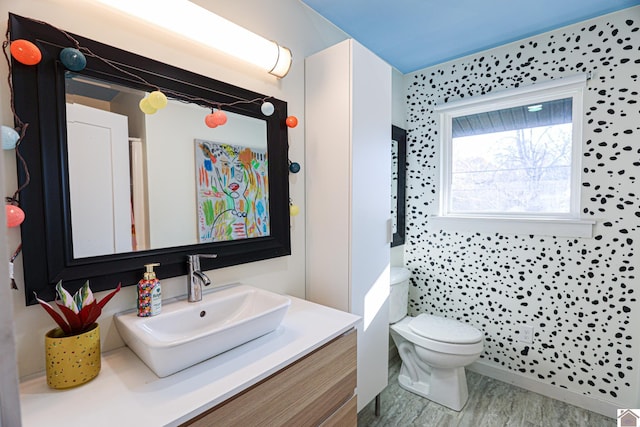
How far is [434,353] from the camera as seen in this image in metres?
1.88

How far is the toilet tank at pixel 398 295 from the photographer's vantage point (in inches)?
86.7

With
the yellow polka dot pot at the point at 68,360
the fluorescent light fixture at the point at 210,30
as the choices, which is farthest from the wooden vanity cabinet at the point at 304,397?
the fluorescent light fixture at the point at 210,30

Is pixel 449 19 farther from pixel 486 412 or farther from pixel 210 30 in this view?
pixel 486 412

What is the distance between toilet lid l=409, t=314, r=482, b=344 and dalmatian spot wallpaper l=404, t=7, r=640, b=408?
35 cm

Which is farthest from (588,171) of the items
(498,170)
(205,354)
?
(205,354)

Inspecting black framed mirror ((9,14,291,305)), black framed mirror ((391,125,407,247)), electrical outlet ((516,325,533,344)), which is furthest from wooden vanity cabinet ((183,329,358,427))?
electrical outlet ((516,325,533,344))

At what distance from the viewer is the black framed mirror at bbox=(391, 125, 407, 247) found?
247cm

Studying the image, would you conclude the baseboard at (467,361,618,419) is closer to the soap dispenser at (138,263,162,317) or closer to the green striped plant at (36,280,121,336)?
the soap dispenser at (138,263,162,317)

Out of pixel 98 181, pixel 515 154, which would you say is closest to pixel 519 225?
pixel 515 154

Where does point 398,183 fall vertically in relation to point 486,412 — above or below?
above

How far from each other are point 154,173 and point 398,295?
1.80 metres

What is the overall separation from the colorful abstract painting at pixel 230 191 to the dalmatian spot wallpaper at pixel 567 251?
4.99 ft

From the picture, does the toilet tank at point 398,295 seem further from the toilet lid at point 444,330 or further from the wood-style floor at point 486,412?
the wood-style floor at point 486,412

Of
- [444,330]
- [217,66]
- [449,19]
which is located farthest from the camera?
[444,330]
